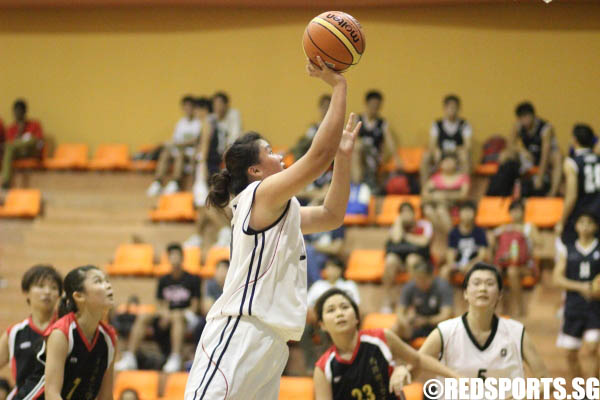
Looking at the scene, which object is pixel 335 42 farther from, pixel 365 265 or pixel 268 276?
pixel 365 265

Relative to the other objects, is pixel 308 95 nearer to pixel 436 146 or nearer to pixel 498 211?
pixel 436 146

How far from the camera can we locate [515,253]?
27.8 feet

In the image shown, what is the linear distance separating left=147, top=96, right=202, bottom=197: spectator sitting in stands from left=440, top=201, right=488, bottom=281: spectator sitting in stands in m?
4.20

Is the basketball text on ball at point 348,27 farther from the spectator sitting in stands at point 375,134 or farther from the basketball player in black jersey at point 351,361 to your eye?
the spectator sitting in stands at point 375,134

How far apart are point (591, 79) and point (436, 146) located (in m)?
2.38

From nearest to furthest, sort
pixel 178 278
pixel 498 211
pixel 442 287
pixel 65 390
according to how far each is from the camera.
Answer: pixel 65 390 < pixel 442 287 < pixel 178 278 < pixel 498 211

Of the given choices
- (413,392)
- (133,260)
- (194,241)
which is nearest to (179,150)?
(194,241)

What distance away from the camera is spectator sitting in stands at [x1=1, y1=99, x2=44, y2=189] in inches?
480

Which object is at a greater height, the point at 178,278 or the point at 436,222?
the point at 436,222

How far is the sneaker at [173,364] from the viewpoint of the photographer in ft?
27.5

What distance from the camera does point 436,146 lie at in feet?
35.4

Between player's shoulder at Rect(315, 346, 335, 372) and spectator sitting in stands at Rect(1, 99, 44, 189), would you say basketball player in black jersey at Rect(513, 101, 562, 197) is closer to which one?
player's shoulder at Rect(315, 346, 335, 372)

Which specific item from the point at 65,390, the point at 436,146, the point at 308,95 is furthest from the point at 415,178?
the point at 65,390

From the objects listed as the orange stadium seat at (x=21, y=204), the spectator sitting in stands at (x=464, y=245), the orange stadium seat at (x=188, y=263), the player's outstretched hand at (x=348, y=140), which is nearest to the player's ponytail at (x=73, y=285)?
the player's outstretched hand at (x=348, y=140)
